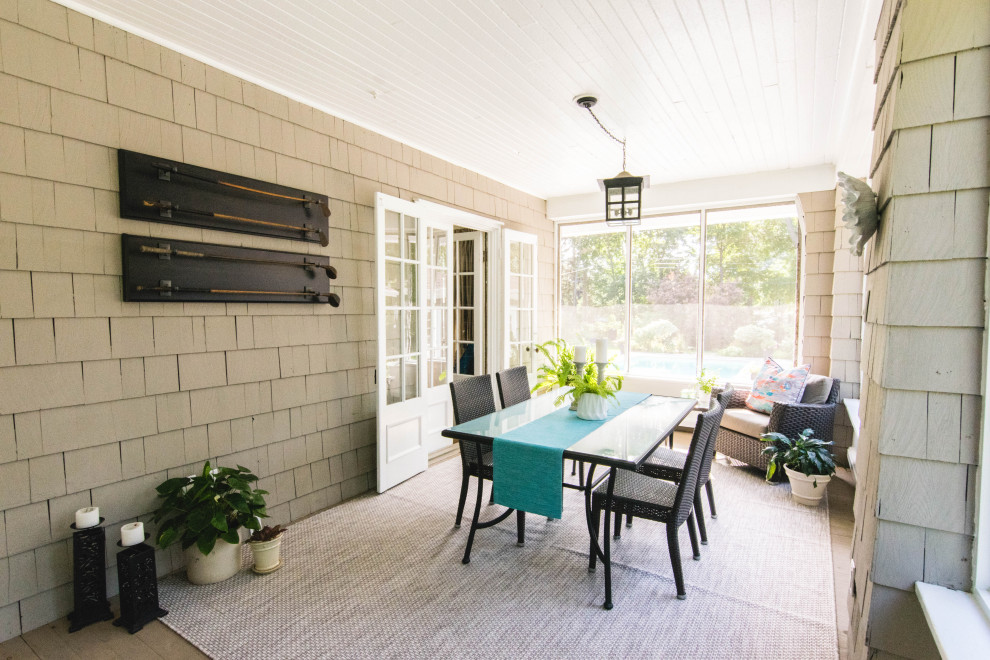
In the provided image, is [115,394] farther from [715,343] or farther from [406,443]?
[715,343]

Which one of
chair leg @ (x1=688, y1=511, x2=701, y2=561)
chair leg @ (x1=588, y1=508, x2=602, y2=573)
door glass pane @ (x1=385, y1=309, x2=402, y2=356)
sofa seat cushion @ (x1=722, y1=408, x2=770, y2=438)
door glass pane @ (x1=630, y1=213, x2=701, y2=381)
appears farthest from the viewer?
door glass pane @ (x1=630, y1=213, x2=701, y2=381)

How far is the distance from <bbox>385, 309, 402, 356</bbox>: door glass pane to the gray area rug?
1.16 meters

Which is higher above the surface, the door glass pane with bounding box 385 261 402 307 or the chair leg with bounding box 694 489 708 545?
Result: the door glass pane with bounding box 385 261 402 307

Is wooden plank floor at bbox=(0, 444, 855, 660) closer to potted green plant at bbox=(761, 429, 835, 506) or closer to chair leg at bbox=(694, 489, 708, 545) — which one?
chair leg at bbox=(694, 489, 708, 545)

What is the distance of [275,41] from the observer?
244cm

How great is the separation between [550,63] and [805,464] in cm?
305

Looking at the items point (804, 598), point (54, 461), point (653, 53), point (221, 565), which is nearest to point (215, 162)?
point (54, 461)

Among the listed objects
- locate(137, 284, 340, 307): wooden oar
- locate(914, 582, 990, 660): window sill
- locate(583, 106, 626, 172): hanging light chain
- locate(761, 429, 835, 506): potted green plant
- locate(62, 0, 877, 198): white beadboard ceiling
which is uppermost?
locate(62, 0, 877, 198): white beadboard ceiling

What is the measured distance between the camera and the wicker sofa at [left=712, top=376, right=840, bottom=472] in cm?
370

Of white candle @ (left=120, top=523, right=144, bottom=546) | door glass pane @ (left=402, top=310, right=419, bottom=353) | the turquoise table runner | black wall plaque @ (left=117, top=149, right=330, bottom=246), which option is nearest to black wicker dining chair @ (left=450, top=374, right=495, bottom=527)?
the turquoise table runner

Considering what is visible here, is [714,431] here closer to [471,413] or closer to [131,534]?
[471,413]

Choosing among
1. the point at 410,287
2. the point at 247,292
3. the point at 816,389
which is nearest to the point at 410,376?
the point at 410,287

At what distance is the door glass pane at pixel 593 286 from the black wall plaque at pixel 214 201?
3.57m

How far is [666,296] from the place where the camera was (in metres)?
5.54
